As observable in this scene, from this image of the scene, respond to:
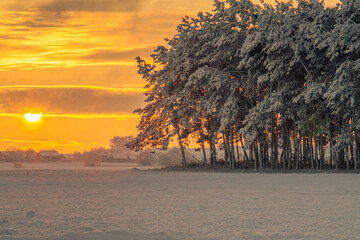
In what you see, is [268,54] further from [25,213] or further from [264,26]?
[25,213]

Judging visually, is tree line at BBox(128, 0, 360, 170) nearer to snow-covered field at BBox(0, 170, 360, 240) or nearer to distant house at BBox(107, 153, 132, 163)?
snow-covered field at BBox(0, 170, 360, 240)

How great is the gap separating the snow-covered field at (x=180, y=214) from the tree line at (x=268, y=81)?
1267 cm

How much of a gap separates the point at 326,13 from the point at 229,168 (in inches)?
466

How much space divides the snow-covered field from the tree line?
12670 mm

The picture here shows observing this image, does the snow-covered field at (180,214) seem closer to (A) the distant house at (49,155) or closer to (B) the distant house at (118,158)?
(B) the distant house at (118,158)

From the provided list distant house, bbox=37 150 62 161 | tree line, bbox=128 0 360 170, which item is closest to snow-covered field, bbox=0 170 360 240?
tree line, bbox=128 0 360 170

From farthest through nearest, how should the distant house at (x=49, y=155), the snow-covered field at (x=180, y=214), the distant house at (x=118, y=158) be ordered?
the distant house at (x=49, y=155) < the distant house at (x=118, y=158) < the snow-covered field at (x=180, y=214)

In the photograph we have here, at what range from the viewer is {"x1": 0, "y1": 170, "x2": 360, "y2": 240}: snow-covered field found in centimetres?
981

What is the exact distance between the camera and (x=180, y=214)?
12.5m

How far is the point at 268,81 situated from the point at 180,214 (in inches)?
889

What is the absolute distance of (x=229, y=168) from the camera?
36.3 meters

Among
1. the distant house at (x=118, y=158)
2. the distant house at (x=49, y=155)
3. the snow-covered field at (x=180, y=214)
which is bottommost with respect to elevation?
the snow-covered field at (x=180, y=214)

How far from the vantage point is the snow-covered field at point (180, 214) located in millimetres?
9812

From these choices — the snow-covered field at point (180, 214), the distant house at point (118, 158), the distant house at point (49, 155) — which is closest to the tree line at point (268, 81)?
the snow-covered field at point (180, 214)
